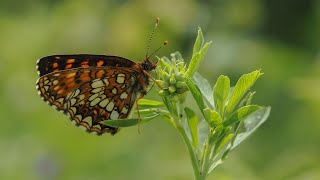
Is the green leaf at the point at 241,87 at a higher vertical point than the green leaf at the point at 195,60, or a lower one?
lower

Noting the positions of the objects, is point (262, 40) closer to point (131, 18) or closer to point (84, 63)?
point (131, 18)

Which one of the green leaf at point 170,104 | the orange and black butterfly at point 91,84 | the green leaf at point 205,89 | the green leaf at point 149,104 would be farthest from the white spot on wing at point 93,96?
the green leaf at point 170,104

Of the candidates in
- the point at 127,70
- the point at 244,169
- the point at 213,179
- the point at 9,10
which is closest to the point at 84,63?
the point at 127,70

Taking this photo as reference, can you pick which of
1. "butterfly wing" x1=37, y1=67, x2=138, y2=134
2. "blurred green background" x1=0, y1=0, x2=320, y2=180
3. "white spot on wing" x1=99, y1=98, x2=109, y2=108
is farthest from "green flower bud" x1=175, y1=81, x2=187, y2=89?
"blurred green background" x1=0, y1=0, x2=320, y2=180

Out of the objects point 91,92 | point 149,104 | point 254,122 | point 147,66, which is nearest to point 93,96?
point 91,92

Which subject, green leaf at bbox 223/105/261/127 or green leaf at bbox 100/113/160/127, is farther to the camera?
green leaf at bbox 100/113/160/127

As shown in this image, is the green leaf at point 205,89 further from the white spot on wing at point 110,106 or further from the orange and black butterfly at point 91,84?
the white spot on wing at point 110,106

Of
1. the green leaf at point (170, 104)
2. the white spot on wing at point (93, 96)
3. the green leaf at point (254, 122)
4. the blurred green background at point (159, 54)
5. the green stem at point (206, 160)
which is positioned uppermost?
the green leaf at point (170, 104)

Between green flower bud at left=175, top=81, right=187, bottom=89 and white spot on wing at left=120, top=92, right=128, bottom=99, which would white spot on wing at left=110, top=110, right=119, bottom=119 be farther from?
green flower bud at left=175, top=81, right=187, bottom=89
